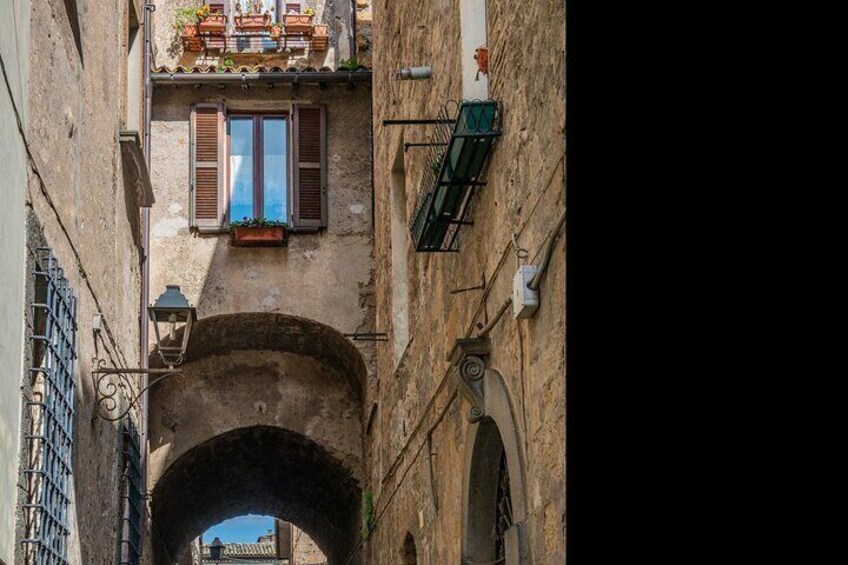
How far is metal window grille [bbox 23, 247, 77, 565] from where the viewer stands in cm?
721

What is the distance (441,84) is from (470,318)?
1826mm

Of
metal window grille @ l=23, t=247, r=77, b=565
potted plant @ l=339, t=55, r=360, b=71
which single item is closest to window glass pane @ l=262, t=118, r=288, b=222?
potted plant @ l=339, t=55, r=360, b=71

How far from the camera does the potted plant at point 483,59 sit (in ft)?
25.7

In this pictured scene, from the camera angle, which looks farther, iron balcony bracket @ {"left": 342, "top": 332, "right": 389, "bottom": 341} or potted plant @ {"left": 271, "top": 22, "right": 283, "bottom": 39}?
potted plant @ {"left": 271, "top": 22, "right": 283, "bottom": 39}

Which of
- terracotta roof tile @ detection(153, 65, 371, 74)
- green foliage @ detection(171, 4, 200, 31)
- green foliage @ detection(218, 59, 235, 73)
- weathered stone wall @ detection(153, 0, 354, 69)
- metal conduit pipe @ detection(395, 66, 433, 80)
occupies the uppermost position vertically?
green foliage @ detection(171, 4, 200, 31)

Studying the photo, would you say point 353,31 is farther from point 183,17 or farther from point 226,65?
point 183,17

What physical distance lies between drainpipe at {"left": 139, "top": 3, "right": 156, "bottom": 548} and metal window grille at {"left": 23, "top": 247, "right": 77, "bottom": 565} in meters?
4.94

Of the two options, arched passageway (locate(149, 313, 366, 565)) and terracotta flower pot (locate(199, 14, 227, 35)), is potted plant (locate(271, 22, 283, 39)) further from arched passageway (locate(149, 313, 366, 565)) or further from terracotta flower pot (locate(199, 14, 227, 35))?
arched passageway (locate(149, 313, 366, 565))

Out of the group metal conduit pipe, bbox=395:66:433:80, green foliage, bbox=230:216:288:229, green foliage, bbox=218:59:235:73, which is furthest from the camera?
green foliage, bbox=218:59:235:73

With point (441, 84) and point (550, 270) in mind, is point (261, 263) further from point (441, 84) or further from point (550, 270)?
point (550, 270)

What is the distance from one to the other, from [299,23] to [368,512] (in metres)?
5.70

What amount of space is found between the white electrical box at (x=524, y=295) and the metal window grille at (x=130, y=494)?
633 cm

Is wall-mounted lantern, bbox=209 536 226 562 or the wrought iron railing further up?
the wrought iron railing

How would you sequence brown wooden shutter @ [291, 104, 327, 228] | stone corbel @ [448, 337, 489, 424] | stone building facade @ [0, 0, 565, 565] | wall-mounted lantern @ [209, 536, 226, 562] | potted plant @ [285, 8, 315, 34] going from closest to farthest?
stone building facade @ [0, 0, 565, 565] < stone corbel @ [448, 337, 489, 424] < brown wooden shutter @ [291, 104, 327, 228] < potted plant @ [285, 8, 315, 34] < wall-mounted lantern @ [209, 536, 226, 562]
